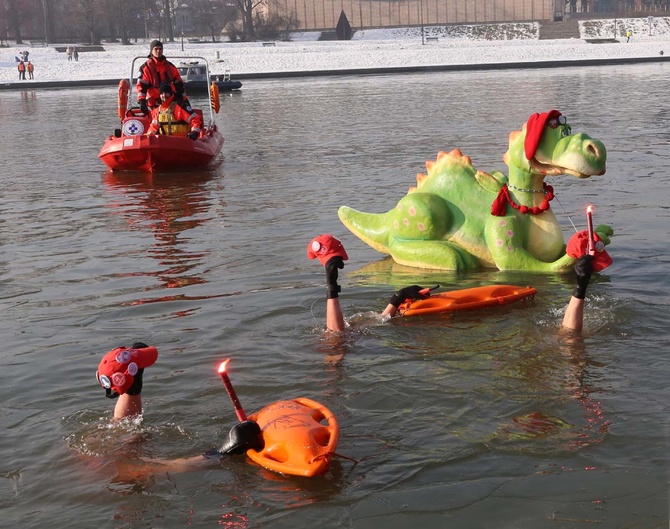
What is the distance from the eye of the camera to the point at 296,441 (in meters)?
5.35

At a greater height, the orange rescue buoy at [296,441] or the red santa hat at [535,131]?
the red santa hat at [535,131]

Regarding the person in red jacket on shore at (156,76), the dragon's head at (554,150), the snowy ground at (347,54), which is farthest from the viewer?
the snowy ground at (347,54)

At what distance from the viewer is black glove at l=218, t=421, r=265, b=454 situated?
543cm

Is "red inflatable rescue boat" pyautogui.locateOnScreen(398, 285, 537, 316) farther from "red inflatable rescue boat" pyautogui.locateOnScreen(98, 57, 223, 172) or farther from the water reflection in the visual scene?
"red inflatable rescue boat" pyautogui.locateOnScreen(98, 57, 223, 172)

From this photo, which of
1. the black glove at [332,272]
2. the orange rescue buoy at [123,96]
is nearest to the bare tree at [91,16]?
the orange rescue buoy at [123,96]

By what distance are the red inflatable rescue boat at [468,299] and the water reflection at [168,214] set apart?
2.33 m

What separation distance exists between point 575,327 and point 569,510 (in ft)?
8.74

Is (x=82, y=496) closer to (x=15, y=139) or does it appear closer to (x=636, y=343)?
(x=636, y=343)

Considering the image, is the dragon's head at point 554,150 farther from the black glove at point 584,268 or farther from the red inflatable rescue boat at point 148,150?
the red inflatable rescue boat at point 148,150

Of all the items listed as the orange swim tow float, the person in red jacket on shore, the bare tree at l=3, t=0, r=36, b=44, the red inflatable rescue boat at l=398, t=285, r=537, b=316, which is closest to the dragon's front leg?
the red inflatable rescue boat at l=398, t=285, r=537, b=316

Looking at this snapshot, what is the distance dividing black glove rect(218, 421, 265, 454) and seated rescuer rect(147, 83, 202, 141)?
11976 mm

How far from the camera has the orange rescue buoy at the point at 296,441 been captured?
5266 mm

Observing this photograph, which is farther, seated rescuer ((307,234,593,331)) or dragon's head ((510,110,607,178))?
dragon's head ((510,110,607,178))

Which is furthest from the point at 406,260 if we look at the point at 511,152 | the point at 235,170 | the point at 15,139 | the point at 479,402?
the point at 15,139
